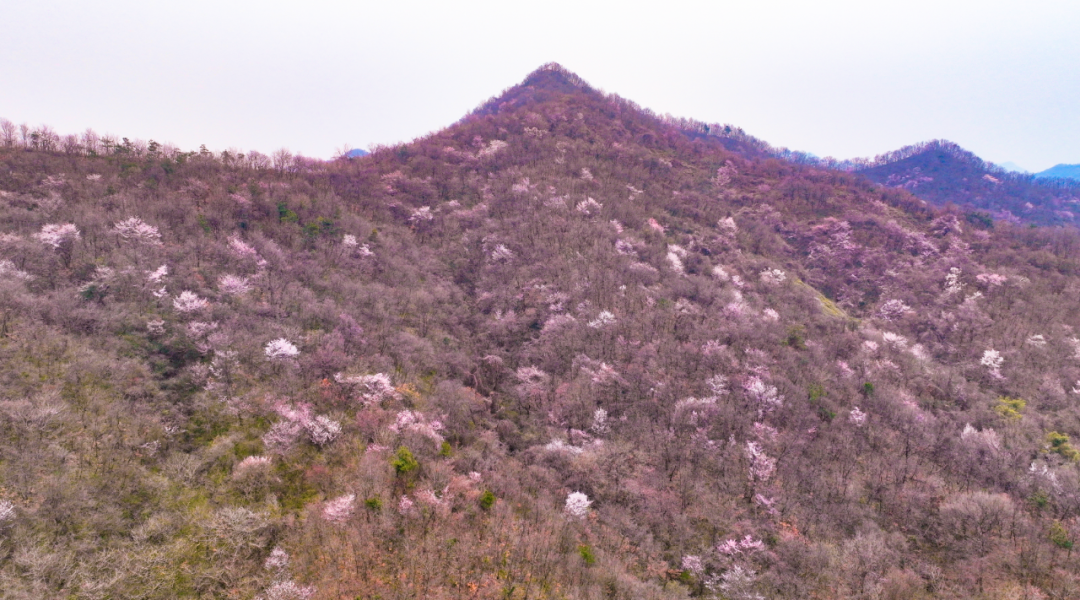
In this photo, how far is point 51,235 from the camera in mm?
27297

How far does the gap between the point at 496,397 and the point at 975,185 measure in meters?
116

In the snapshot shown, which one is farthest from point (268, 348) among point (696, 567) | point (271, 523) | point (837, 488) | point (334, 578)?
point (837, 488)

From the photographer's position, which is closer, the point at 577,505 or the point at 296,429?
the point at 296,429

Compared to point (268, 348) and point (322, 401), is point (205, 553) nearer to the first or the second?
point (322, 401)

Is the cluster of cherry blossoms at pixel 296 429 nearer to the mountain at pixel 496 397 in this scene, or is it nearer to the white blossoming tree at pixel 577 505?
the mountain at pixel 496 397

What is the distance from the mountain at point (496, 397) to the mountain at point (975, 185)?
37926 millimetres

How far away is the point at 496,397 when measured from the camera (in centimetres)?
3058

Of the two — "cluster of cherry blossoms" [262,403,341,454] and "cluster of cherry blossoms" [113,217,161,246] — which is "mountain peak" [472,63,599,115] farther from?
"cluster of cherry blossoms" [262,403,341,454]

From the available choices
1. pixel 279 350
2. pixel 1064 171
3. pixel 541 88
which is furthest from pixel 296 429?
pixel 1064 171

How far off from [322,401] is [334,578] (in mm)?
10072

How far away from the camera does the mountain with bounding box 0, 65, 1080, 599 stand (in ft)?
54.1

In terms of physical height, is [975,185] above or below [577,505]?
above

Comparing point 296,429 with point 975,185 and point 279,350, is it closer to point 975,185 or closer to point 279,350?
point 279,350

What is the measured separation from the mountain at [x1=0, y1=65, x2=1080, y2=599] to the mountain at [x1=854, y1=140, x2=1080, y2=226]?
37.9m
